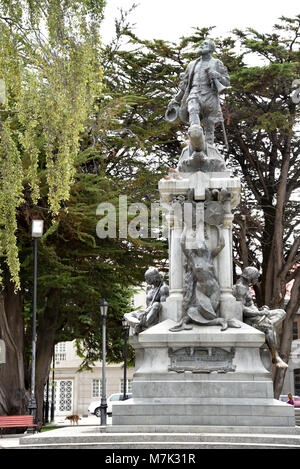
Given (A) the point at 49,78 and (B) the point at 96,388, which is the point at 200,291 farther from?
(B) the point at 96,388

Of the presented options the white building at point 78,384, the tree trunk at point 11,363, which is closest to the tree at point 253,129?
the tree trunk at point 11,363

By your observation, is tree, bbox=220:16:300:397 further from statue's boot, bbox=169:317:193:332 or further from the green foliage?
statue's boot, bbox=169:317:193:332

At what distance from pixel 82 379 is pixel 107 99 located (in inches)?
1262

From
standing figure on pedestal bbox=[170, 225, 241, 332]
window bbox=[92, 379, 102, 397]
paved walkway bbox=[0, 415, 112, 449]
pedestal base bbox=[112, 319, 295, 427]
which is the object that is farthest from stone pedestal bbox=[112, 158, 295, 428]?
window bbox=[92, 379, 102, 397]

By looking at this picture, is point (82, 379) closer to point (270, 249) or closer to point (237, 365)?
point (270, 249)

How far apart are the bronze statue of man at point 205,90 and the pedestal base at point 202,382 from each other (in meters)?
3.94

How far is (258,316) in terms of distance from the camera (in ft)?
37.4

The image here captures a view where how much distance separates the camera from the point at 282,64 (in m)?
23.1

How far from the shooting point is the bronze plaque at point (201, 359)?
10633mm

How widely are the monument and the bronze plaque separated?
0.02 meters

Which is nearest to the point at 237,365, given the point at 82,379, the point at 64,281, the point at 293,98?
the point at 64,281

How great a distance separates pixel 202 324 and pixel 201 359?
0.57 metres

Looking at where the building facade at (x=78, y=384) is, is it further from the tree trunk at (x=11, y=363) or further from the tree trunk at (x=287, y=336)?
the tree trunk at (x=287, y=336)

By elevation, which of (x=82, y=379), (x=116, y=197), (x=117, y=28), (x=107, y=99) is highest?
(x=117, y=28)
